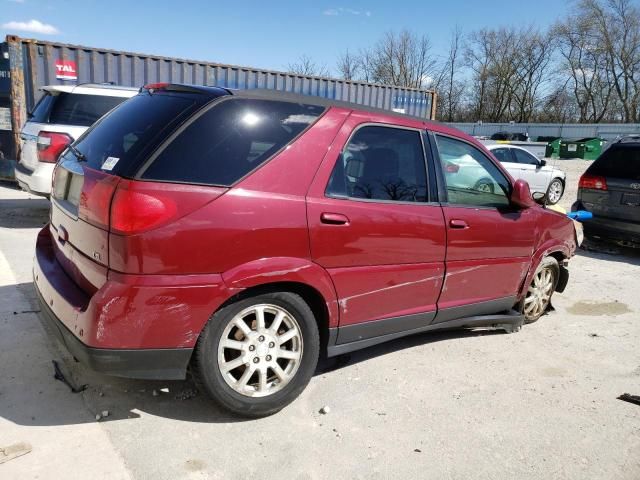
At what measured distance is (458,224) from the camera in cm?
366

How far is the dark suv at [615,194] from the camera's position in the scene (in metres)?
7.39

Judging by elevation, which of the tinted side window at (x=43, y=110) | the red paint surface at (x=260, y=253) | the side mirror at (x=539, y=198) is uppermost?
the tinted side window at (x=43, y=110)

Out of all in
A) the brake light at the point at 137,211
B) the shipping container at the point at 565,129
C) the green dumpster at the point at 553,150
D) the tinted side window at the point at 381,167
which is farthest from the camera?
the shipping container at the point at 565,129

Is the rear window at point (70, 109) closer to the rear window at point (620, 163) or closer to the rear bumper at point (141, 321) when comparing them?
the rear bumper at point (141, 321)

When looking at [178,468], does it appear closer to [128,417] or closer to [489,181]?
[128,417]

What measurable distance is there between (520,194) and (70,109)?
6151 mm

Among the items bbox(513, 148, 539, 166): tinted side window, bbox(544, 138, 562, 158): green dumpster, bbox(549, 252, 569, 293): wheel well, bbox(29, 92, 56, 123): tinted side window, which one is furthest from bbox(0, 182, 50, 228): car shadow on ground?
bbox(544, 138, 562, 158): green dumpster

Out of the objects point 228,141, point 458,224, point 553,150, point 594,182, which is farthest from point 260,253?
point 553,150

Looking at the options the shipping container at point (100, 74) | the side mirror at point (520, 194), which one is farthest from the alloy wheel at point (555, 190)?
the side mirror at point (520, 194)

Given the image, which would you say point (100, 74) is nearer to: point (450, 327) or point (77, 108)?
point (77, 108)

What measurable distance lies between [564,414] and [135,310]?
263cm

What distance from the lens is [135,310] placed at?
2482 mm

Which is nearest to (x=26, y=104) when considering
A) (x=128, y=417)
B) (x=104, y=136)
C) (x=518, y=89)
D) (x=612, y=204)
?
(x=104, y=136)

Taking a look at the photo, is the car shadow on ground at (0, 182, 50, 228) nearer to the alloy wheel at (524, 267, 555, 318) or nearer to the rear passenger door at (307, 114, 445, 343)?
the rear passenger door at (307, 114, 445, 343)
